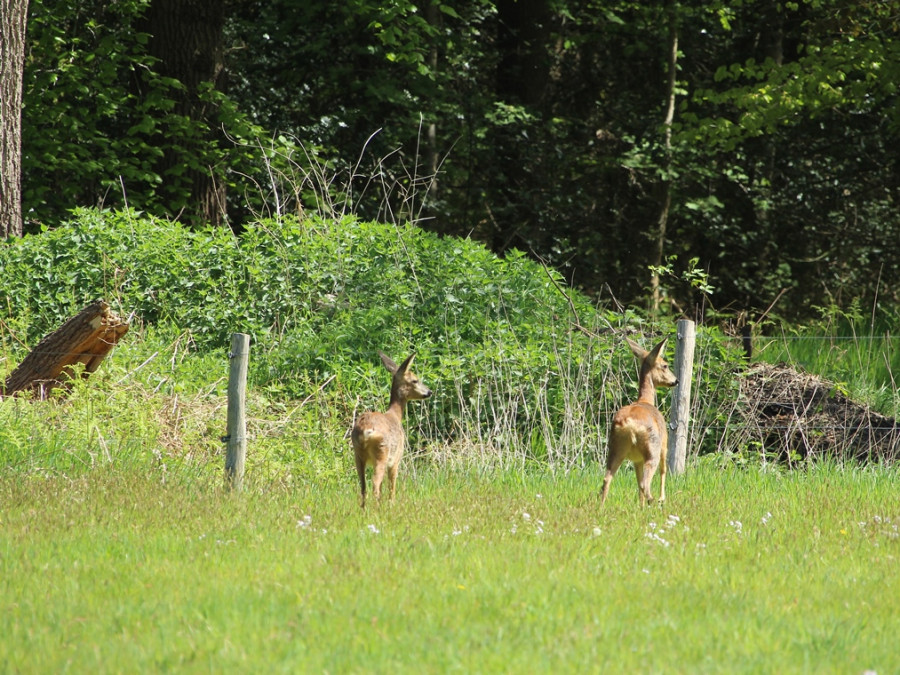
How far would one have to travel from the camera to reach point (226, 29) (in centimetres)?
1934

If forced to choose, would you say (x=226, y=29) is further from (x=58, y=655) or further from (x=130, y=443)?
(x=58, y=655)

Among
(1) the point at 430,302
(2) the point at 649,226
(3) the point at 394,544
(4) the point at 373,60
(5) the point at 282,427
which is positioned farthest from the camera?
(2) the point at 649,226

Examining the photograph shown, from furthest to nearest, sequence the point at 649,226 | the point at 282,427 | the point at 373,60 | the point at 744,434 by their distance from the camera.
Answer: the point at 649,226 → the point at 373,60 → the point at 744,434 → the point at 282,427

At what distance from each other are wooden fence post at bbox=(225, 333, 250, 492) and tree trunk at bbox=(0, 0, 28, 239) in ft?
21.2

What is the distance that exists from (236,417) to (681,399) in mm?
3693

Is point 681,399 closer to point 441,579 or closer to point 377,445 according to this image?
point 377,445

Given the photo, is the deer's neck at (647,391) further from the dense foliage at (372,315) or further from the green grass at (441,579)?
the dense foliage at (372,315)

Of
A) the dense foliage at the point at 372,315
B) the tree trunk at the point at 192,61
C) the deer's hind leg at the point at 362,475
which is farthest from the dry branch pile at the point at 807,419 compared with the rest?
the tree trunk at the point at 192,61

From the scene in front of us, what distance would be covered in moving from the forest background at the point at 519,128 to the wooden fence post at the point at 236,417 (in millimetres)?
8240

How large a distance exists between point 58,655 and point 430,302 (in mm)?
6644

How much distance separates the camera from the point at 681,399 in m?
8.91

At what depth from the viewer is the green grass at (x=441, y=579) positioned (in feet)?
14.3

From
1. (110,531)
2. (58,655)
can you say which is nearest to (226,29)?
(110,531)

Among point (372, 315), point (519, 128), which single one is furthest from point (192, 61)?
point (372, 315)
